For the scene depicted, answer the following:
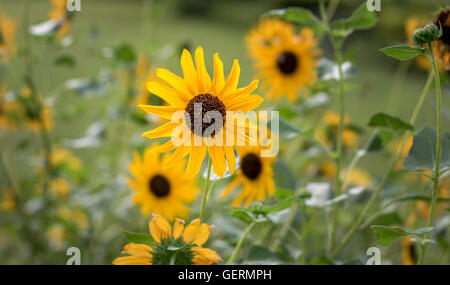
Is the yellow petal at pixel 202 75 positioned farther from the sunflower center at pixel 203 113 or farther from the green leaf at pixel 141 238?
the green leaf at pixel 141 238

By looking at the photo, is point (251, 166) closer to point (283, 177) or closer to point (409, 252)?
point (283, 177)

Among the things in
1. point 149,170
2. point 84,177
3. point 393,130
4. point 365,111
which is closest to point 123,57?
point 149,170

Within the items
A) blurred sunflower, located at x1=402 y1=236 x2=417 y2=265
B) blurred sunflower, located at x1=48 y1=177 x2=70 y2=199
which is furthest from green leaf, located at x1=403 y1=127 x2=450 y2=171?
blurred sunflower, located at x1=48 y1=177 x2=70 y2=199

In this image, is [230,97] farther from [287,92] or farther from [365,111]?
[365,111]

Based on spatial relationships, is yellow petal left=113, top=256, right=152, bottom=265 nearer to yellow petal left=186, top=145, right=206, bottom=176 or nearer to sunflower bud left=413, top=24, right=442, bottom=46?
yellow petal left=186, top=145, right=206, bottom=176

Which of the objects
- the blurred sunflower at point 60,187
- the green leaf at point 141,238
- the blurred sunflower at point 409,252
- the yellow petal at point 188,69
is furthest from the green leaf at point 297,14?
the blurred sunflower at point 60,187

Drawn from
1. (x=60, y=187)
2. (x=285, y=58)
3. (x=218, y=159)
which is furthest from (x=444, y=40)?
(x=60, y=187)
